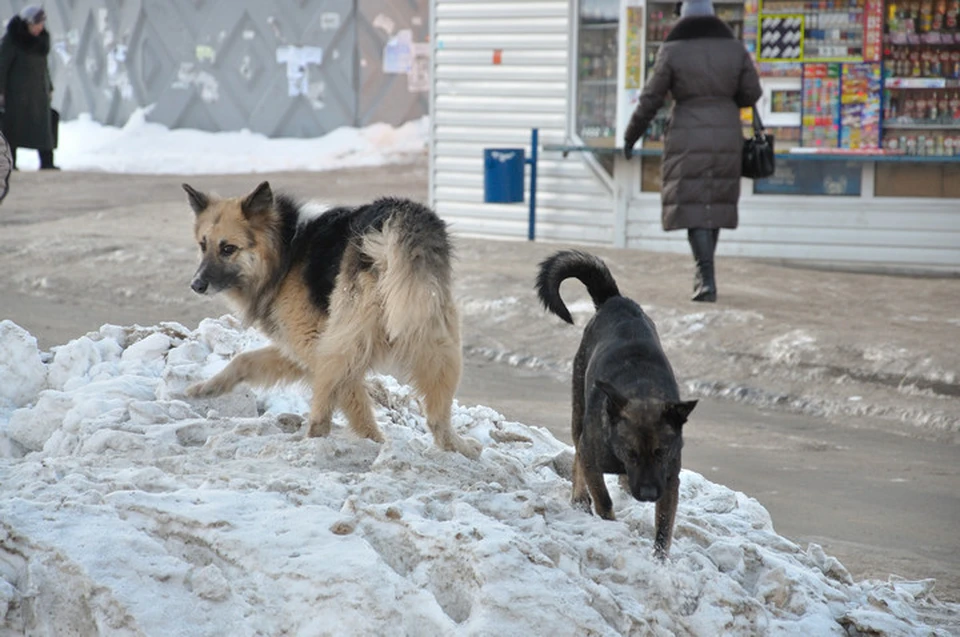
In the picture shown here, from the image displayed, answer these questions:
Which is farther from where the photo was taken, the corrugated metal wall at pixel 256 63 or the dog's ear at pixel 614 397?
the corrugated metal wall at pixel 256 63

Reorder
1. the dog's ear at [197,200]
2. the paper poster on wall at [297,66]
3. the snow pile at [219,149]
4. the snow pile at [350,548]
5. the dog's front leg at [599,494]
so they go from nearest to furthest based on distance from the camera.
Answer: the snow pile at [350,548]
the dog's front leg at [599,494]
the dog's ear at [197,200]
the snow pile at [219,149]
the paper poster on wall at [297,66]

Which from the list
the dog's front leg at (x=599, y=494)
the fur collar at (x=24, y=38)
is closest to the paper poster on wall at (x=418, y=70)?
the fur collar at (x=24, y=38)

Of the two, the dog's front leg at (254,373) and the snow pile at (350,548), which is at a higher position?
the dog's front leg at (254,373)

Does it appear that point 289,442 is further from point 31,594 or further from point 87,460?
point 31,594

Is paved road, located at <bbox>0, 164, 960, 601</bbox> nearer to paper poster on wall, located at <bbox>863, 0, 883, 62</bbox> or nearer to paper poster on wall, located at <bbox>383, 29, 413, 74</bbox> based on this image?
paper poster on wall, located at <bbox>863, 0, 883, 62</bbox>

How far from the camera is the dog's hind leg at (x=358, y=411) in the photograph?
5676 millimetres

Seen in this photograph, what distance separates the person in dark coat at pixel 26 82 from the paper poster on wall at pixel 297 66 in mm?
14099

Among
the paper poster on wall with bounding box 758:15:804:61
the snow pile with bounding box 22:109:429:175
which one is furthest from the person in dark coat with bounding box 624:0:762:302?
the snow pile with bounding box 22:109:429:175

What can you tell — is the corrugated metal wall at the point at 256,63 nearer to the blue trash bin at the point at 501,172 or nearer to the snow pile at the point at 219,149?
the snow pile at the point at 219,149

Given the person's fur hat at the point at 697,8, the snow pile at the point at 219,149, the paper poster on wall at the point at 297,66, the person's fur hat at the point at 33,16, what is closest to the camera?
the person's fur hat at the point at 697,8

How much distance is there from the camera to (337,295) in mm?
5656

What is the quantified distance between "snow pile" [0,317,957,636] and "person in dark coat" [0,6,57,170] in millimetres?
9111

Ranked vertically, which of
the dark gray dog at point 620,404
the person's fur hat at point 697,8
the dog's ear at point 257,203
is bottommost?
the dark gray dog at point 620,404

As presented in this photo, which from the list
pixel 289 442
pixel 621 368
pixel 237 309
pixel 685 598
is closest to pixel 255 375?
pixel 237 309
